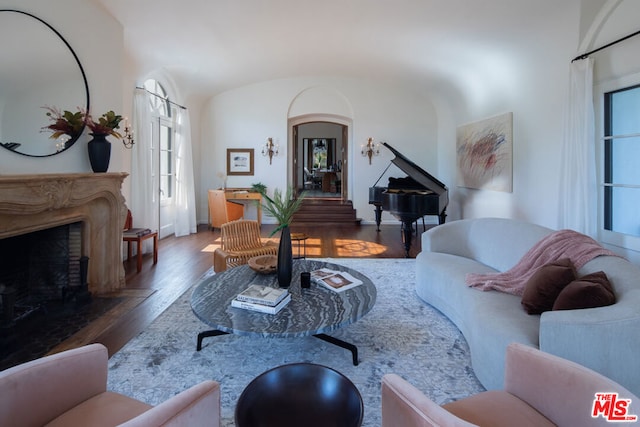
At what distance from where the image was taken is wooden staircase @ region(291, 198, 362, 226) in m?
8.82

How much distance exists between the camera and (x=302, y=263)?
3.39 metres

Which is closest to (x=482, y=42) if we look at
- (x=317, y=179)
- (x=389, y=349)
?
(x=389, y=349)

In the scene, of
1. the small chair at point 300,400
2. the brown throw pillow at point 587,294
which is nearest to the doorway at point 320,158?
the brown throw pillow at point 587,294

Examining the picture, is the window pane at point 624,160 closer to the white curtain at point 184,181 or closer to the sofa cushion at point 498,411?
the sofa cushion at point 498,411

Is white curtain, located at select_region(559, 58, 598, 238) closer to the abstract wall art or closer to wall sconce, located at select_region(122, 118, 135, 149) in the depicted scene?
the abstract wall art

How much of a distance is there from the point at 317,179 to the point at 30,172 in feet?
46.5

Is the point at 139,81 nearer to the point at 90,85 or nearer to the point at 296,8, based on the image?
the point at 90,85

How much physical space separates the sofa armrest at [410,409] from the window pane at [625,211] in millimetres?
3600

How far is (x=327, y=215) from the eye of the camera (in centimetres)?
892

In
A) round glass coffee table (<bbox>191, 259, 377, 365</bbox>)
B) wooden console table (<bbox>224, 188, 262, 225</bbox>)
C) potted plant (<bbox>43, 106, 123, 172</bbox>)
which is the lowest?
round glass coffee table (<bbox>191, 259, 377, 365</bbox>)

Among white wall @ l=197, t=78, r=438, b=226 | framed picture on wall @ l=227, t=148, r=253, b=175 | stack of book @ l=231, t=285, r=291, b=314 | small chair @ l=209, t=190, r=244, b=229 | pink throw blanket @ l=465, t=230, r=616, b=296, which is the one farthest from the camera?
framed picture on wall @ l=227, t=148, r=253, b=175

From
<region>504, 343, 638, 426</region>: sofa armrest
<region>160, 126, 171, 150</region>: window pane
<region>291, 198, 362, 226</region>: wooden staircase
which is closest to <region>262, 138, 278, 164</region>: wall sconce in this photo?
<region>291, 198, 362, 226</region>: wooden staircase

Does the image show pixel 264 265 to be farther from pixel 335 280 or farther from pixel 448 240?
pixel 448 240

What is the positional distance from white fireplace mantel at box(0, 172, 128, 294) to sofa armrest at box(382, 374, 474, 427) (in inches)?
117
